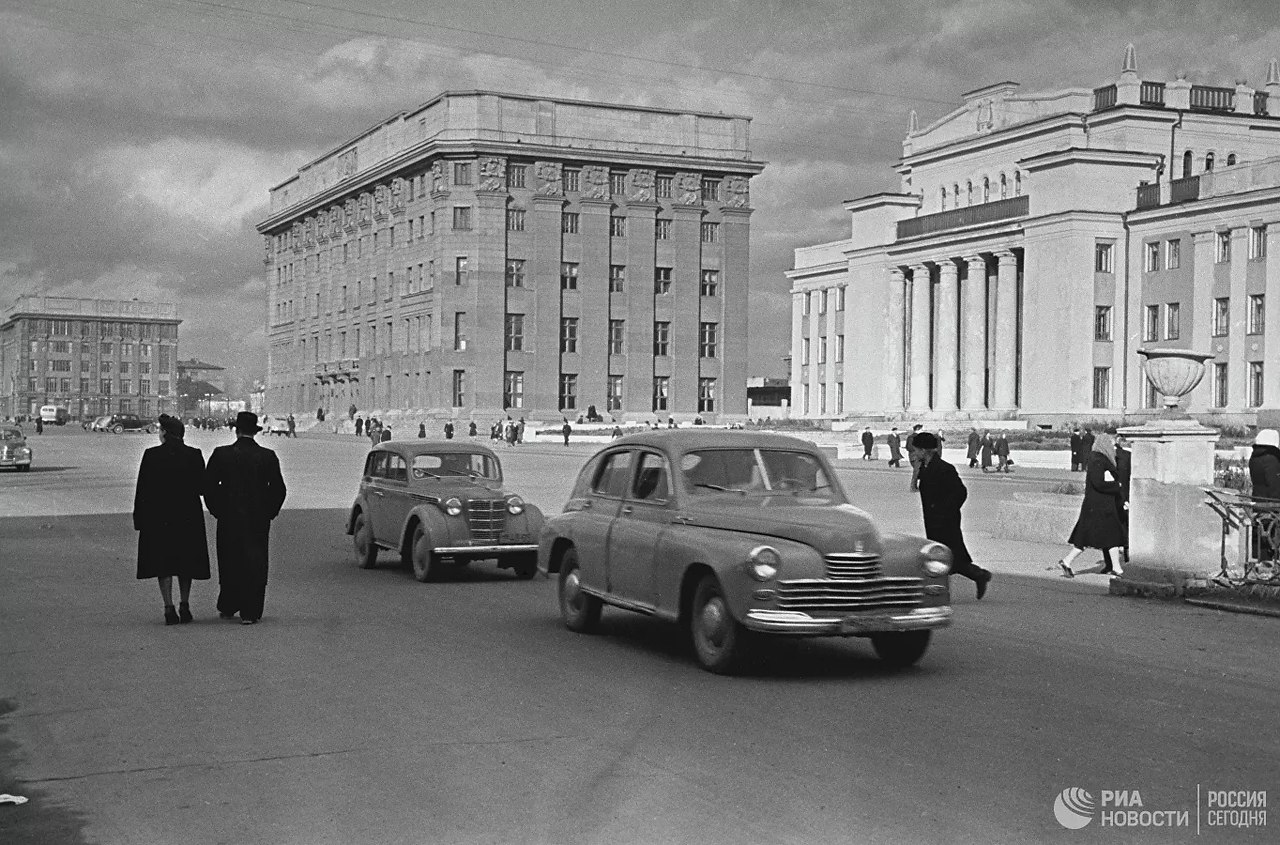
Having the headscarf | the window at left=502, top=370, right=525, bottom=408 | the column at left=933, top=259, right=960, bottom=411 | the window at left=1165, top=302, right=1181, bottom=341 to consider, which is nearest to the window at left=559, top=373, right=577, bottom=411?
the window at left=502, top=370, right=525, bottom=408

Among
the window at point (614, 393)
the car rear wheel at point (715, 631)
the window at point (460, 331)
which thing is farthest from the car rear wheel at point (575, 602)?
the window at point (614, 393)

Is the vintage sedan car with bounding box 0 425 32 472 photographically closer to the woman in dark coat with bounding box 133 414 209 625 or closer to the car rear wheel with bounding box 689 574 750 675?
the woman in dark coat with bounding box 133 414 209 625

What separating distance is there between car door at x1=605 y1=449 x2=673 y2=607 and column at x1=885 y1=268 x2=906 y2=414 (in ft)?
233

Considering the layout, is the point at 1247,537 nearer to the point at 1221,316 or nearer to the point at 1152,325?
the point at 1221,316

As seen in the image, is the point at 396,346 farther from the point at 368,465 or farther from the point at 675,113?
the point at 368,465

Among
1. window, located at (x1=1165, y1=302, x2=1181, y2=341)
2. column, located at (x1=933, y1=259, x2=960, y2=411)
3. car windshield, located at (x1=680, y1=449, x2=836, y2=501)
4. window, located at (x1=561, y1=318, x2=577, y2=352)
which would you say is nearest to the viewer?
car windshield, located at (x1=680, y1=449, x2=836, y2=501)

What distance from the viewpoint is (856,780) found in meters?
7.31

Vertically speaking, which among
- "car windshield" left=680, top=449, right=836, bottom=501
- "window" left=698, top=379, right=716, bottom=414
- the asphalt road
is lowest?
the asphalt road

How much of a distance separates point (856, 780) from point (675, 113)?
10130 centimetres

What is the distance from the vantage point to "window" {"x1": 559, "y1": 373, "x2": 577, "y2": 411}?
333ft

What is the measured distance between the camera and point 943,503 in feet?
47.0

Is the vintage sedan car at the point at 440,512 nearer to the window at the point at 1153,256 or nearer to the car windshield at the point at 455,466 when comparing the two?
the car windshield at the point at 455,466

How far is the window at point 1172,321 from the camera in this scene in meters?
65.6

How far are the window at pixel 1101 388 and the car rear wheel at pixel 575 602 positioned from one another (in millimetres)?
59008
